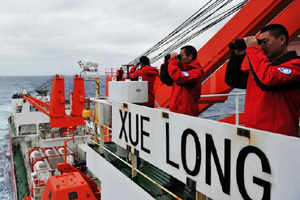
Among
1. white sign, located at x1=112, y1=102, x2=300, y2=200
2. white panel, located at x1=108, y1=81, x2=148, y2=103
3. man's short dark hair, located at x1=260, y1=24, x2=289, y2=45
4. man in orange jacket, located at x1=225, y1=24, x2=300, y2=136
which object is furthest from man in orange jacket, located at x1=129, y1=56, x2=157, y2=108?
man's short dark hair, located at x1=260, y1=24, x2=289, y2=45

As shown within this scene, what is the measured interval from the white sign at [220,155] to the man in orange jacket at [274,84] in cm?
40

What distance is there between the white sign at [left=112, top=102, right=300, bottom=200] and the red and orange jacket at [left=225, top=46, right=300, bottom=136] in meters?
0.39

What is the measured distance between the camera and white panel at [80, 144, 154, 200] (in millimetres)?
4126

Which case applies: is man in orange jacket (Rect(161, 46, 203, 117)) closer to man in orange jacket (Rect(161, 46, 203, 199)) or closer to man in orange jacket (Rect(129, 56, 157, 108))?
man in orange jacket (Rect(161, 46, 203, 199))

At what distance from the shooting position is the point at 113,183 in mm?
4887

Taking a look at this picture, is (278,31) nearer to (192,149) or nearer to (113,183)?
(192,149)

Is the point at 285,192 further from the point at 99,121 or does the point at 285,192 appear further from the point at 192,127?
the point at 99,121

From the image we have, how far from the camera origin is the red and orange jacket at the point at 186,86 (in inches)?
143

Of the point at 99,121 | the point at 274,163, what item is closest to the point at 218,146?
the point at 274,163

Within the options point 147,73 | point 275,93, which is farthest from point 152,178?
point 275,93

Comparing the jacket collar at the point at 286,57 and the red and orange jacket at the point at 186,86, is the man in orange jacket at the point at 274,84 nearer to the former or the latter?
the jacket collar at the point at 286,57

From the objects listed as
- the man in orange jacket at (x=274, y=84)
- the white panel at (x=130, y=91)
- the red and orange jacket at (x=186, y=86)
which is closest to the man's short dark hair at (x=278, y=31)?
the man in orange jacket at (x=274, y=84)

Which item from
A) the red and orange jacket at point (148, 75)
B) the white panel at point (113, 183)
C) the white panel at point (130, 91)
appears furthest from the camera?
the red and orange jacket at point (148, 75)

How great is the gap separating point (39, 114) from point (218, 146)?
2411 cm
